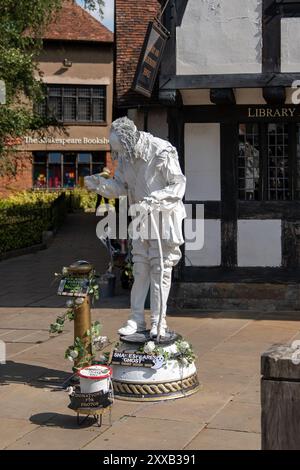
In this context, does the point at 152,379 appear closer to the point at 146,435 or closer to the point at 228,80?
the point at 146,435

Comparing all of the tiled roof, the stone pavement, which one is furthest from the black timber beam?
the tiled roof

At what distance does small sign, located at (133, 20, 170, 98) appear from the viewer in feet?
31.4

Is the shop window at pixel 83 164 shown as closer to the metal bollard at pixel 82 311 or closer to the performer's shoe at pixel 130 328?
the metal bollard at pixel 82 311

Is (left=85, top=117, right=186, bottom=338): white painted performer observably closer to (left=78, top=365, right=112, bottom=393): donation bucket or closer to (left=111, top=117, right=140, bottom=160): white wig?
(left=111, top=117, right=140, bottom=160): white wig

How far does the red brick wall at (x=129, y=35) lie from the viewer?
12.6 meters

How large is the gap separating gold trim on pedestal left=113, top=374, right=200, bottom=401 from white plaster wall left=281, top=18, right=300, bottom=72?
5.17 metres

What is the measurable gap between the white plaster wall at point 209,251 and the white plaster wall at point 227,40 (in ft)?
7.54

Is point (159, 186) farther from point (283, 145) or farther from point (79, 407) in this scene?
point (283, 145)

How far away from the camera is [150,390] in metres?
6.34

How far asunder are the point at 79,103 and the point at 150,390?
29495mm

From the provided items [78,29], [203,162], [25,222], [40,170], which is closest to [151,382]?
[203,162]

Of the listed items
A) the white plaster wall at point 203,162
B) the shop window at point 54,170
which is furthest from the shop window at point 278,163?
the shop window at point 54,170

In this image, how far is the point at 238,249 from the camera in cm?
1074
